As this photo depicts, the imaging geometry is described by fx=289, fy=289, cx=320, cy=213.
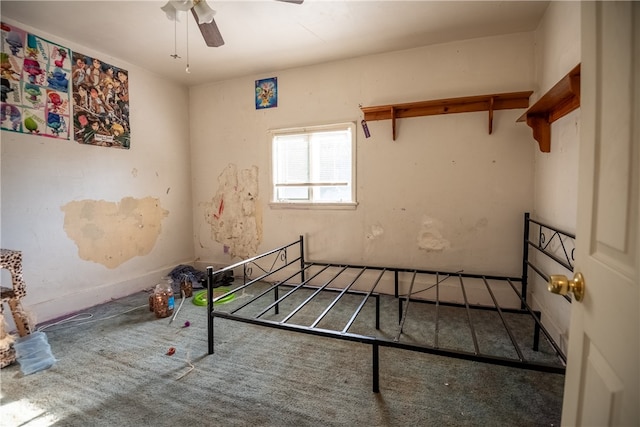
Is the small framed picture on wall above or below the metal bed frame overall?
above

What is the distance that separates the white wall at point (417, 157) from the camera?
268 centimetres

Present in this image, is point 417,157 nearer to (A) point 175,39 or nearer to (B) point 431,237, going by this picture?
(B) point 431,237

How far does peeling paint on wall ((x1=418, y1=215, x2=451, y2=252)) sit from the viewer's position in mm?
2908

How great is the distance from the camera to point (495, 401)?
153 cm

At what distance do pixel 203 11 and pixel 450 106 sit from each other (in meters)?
2.22

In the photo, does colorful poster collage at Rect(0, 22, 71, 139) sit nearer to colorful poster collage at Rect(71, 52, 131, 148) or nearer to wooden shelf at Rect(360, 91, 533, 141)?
colorful poster collage at Rect(71, 52, 131, 148)

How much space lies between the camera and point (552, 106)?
2.00 metres

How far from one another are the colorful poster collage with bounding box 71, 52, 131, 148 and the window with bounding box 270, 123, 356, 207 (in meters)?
1.65

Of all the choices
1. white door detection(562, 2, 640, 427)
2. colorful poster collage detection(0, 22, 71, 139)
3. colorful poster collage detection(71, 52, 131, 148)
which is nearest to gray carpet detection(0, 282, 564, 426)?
white door detection(562, 2, 640, 427)

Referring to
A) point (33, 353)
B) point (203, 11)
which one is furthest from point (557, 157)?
point (33, 353)

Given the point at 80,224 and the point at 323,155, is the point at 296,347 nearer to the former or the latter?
the point at 323,155

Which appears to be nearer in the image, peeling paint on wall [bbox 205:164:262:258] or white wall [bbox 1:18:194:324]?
white wall [bbox 1:18:194:324]

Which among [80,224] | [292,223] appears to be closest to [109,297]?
[80,224]

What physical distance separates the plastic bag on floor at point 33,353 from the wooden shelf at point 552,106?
11.6 ft
